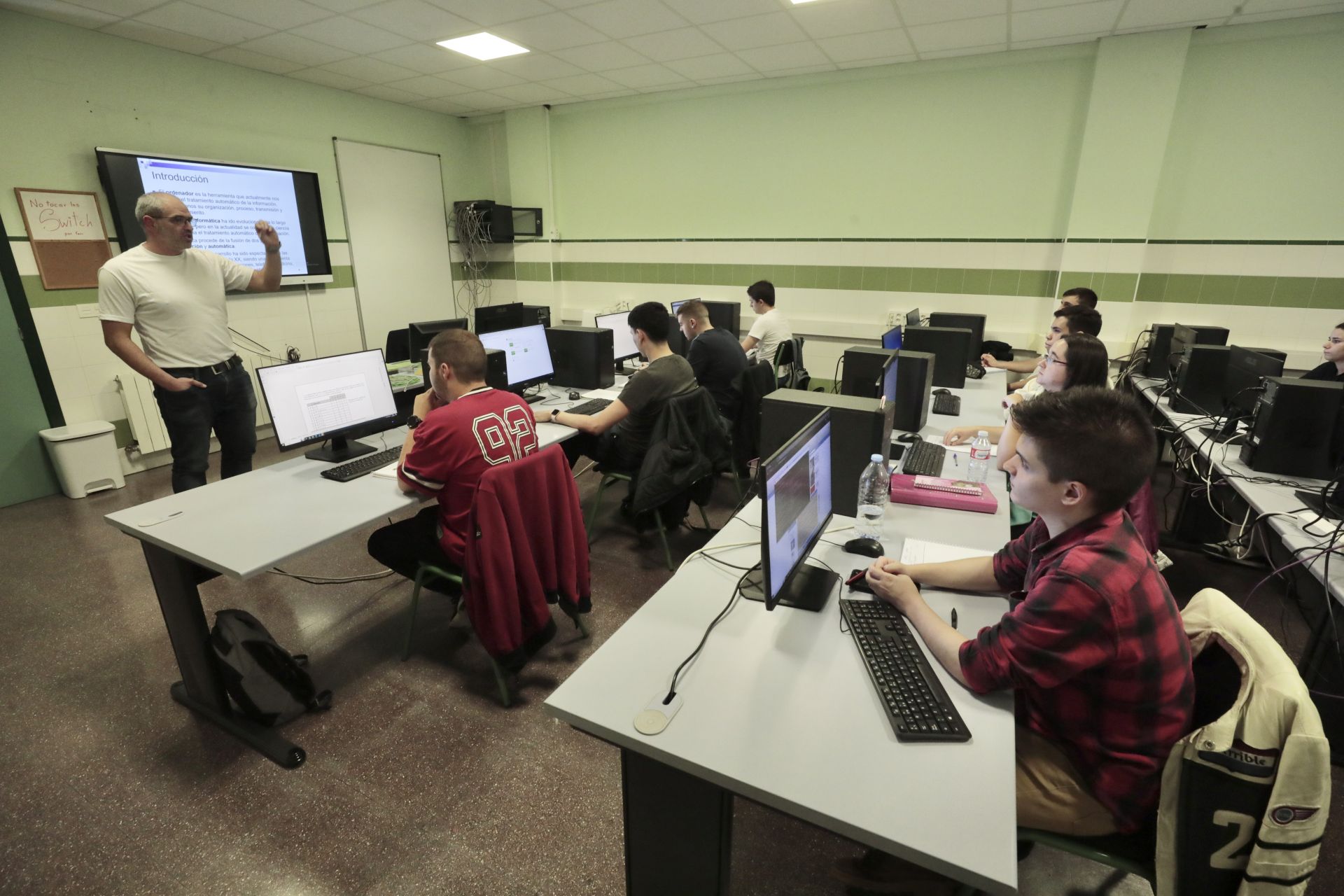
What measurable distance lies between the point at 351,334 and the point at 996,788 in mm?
6231

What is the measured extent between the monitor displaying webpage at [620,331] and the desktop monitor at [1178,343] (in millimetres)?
3533

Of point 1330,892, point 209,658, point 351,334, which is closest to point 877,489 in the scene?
point 1330,892

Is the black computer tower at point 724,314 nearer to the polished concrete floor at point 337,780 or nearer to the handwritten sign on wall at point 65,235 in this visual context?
the polished concrete floor at point 337,780

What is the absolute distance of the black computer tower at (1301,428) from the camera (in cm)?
236

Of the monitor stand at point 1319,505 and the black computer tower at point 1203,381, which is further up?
the black computer tower at point 1203,381

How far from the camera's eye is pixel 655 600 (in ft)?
5.21

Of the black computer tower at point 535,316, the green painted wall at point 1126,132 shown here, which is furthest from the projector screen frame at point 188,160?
the green painted wall at point 1126,132

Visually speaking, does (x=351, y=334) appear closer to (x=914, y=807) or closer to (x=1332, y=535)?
(x=914, y=807)

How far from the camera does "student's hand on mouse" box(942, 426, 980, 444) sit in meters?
2.85

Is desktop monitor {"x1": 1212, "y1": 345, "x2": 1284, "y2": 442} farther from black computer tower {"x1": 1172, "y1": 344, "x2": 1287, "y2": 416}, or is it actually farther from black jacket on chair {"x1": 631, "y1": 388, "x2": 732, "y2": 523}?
black jacket on chair {"x1": 631, "y1": 388, "x2": 732, "y2": 523}

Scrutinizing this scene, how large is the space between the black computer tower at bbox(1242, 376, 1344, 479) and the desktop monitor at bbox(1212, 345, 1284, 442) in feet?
1.61

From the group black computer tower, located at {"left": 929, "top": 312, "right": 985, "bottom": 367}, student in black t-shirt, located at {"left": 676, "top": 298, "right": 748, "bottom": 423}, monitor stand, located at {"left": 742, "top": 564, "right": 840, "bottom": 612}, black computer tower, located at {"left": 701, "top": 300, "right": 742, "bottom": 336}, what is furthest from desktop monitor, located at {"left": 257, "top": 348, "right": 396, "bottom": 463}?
black computer tower, located at {"left": 929, "top": 312, "right": 985, "bottom": 367}

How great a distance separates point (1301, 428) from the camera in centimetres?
240

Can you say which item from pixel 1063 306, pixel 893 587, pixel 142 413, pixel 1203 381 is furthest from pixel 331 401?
pixel 1203 381
